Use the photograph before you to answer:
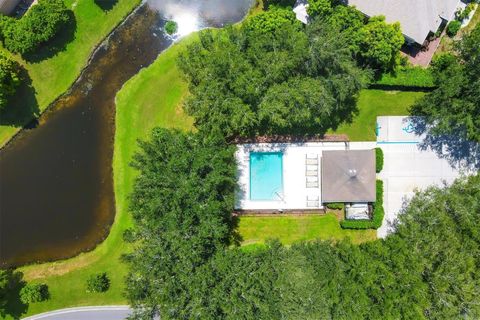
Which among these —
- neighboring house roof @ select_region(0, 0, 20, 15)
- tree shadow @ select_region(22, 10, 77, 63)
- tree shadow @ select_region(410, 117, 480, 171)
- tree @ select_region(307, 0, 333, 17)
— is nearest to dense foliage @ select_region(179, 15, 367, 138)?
tree @ select_region(307, 0, 333, 17)

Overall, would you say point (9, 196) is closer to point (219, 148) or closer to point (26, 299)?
point (26, 299)

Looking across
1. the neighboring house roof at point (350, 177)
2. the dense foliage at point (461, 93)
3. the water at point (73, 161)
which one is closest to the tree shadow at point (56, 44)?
the water at point (73, 161)

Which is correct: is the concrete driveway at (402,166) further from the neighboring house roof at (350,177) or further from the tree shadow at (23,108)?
the tree shadow at (23,108)

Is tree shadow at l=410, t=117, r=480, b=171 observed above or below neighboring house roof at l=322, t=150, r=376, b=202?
above

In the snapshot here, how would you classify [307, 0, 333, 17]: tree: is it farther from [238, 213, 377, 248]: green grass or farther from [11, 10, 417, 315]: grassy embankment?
[238, 213, 377, 248]: green grass

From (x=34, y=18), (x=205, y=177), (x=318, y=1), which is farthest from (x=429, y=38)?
(x=34, y=18)

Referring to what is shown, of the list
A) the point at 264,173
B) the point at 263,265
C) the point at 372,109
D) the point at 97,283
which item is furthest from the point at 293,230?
the point at 97,283

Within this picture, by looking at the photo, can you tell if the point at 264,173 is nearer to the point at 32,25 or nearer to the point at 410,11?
the point at 410,11
